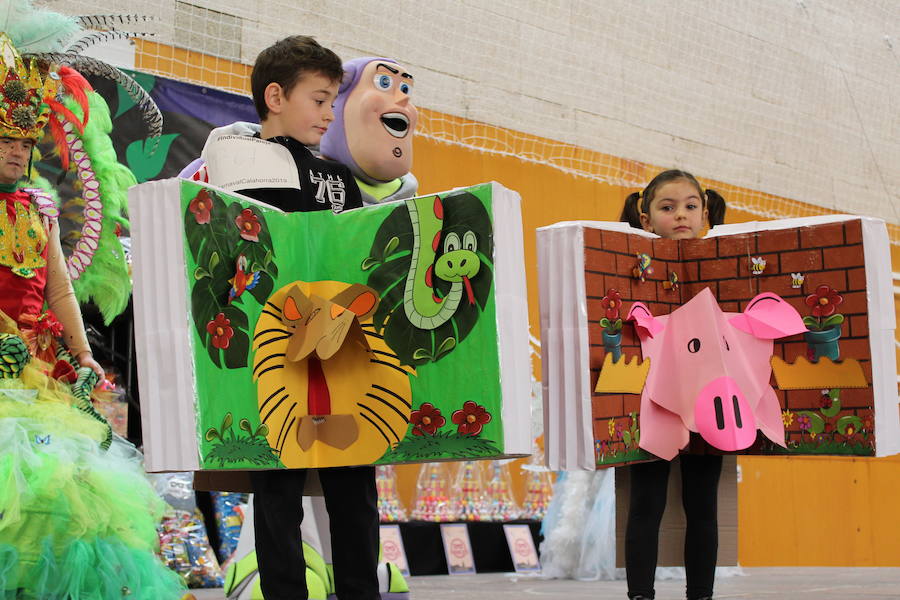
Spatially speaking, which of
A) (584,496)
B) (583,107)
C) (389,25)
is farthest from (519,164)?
(584,496)

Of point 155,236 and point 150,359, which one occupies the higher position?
point 155,236

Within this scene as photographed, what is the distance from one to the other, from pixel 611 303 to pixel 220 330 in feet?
2.49

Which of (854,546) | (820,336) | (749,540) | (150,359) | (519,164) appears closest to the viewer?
(150,359)

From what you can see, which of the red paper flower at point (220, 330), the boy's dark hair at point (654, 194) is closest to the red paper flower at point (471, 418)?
the red paper flower at point (220, 330)

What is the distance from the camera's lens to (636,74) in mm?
6488

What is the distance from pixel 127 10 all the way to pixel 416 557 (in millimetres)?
2493

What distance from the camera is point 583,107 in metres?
6.19

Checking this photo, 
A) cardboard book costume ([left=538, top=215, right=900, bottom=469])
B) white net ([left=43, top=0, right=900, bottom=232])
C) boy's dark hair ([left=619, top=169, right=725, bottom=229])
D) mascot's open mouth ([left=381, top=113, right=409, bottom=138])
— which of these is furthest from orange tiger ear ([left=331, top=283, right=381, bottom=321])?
white net ([left=43, top=0, right=900, bottom=232])

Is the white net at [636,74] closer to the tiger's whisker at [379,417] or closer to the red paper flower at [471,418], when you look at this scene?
the tiger's whisker at [379,417]

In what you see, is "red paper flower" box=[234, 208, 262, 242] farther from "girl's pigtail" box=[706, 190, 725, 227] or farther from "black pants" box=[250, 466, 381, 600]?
"girl's pigtail" box=[706, 190, 725, 227]

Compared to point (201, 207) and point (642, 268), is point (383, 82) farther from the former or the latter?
point (201, 207)

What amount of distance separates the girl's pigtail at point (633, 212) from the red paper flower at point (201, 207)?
49.2 inches

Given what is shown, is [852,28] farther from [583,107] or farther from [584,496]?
[584,496]

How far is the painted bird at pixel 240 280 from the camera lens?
1699 millimetres
